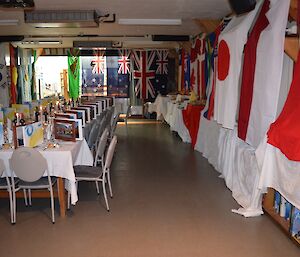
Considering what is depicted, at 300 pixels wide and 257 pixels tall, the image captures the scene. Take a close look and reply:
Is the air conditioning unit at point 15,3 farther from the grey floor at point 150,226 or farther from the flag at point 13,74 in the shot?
the flag at point 13,74

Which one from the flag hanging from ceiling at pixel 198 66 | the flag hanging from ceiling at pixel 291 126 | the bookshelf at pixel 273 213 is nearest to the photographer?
the flag hanging from ceiling at pixel 291 126

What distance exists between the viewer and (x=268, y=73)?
3375 millimetres

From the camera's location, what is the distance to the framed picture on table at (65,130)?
4.14m

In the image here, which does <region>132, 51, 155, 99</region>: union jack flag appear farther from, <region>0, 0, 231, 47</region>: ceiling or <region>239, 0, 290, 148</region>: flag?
<region>239, 0, 290, 148</region>: flag

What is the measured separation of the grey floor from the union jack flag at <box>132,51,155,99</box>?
805 centimetres

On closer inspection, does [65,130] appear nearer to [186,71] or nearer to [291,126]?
[291,126]

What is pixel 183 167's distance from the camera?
5.72 metres

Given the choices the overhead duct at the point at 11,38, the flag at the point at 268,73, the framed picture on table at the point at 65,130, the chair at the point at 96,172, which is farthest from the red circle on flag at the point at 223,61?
the overhead duct at the point at 11,38

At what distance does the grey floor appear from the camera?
3080 mm

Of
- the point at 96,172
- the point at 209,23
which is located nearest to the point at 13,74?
the point at 209,23

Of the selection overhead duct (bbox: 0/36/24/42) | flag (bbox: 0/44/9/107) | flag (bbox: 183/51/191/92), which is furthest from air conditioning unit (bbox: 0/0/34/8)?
flag (bbox: 0/44/9/107)

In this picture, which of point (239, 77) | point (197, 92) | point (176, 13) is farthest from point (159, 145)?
point (239, 77)

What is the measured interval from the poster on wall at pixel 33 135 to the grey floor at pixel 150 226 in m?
0.78

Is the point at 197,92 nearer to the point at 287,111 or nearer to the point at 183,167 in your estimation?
the point at 183,167
